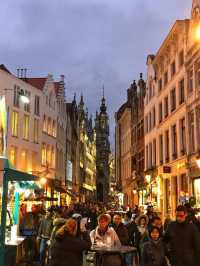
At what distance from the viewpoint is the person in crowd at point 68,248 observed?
23.6 feet

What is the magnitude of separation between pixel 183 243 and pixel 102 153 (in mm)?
148389

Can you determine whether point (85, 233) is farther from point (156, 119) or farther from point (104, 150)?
point (104, 150)

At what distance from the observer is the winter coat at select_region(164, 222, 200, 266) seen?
715 centimetres

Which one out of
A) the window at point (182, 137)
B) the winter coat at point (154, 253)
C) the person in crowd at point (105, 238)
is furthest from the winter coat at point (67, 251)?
the window at point (182, 137)

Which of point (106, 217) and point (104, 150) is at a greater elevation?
point (104, 150)

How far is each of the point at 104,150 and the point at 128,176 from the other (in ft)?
333

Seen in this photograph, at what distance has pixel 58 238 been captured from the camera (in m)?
7.34

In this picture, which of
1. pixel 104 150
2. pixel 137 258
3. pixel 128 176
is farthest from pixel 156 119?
pixel 104 150

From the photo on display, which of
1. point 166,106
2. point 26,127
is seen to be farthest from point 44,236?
point 26,127

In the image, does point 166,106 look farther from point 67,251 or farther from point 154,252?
point 67,251

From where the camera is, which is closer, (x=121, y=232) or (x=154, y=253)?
(x=154, y=253)

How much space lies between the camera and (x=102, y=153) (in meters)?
156

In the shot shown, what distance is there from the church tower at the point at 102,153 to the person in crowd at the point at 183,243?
132639 millimetres

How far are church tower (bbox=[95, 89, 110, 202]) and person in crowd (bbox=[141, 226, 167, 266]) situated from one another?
132206mm
